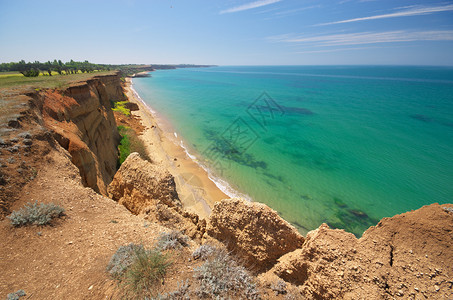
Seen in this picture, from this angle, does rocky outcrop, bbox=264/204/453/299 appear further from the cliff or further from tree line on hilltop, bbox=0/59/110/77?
tree line on hilltop, bbox=0/59/110/77

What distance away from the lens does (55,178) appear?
7.57 metres

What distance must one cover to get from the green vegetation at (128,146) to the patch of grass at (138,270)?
1763 centimetres

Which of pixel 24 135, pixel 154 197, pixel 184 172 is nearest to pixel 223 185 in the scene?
pixel 184 172

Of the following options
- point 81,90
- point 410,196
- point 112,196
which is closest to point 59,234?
point 112,196

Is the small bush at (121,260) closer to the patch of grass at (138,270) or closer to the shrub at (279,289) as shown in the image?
the patch of grass at (138,270)

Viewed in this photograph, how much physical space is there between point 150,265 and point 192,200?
12957mm

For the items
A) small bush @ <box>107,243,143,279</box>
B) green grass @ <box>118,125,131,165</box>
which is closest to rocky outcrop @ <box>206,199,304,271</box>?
small bush @ <box>107,243,143,279</box>

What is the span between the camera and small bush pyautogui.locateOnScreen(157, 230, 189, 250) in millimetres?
5406

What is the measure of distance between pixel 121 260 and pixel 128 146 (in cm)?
2152

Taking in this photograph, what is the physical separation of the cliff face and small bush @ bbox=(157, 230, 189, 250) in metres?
7.64

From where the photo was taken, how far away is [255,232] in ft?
24.7

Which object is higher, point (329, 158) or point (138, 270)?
point (138, 270)

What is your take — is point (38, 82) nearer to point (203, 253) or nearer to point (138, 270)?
point (138, 270)

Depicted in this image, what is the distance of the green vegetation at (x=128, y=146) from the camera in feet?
69.9
